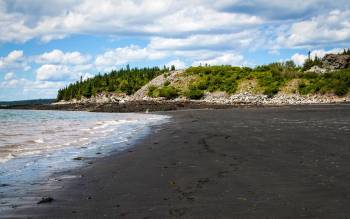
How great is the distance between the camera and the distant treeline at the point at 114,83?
384 feet

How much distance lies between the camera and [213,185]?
9094 millimetres

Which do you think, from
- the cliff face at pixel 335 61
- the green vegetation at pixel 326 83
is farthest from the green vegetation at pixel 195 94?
the cliff face at pixel 335 61

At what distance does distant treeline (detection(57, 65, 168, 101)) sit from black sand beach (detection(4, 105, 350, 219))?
9967 cm

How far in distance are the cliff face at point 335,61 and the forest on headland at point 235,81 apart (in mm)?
920

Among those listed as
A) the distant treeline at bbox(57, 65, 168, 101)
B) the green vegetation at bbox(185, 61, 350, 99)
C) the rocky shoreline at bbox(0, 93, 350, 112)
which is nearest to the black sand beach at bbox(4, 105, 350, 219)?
the rocky shoreline at bbox(0, 93, 350, 112)

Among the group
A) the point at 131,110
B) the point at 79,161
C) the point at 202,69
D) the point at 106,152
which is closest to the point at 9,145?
the point at 106,152

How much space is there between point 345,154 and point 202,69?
87992 millimetres

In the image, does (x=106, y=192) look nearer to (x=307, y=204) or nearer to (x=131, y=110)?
(x=307, y=204)

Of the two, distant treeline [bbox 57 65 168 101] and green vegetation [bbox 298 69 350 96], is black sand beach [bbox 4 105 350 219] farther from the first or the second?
distant treeline [bbox 57 65 168 101]

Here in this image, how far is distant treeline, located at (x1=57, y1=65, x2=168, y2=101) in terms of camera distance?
11699 cm

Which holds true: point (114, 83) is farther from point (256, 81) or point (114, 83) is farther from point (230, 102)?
point (230, 102)

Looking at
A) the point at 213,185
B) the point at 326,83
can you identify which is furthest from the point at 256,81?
→ the point at 213,185

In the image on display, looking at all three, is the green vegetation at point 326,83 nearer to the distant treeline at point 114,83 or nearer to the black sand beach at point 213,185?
the distant treeline at point 114,83

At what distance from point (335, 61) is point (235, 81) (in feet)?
78.9
